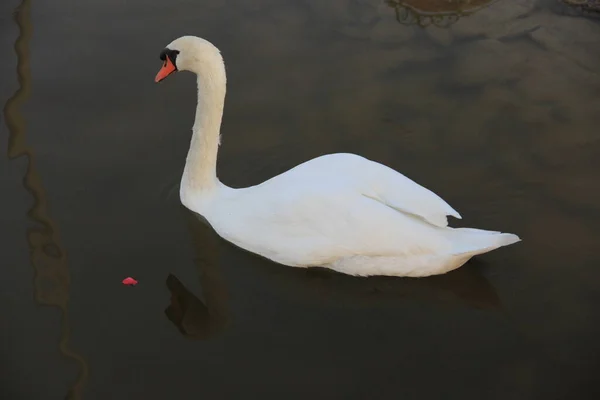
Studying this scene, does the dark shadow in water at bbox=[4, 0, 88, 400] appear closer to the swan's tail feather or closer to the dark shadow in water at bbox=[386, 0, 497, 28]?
the swan's tail feather

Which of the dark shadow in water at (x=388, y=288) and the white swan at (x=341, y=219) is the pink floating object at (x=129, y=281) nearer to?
the white swan at (x=341, y=219)

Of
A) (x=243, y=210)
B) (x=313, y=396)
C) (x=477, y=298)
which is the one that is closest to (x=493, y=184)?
(x=477, y=298)

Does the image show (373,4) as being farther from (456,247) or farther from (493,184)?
(456,247)

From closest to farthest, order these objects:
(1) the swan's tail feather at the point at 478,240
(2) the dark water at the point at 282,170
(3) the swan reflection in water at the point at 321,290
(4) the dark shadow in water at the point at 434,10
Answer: (2) the dark water at the point at 282,170
(1) the swan's tail feather at the point at 478,240
(3) the swan reflection in water at the point at 321,290
(4) the dark shadow in water at the point at 434,10

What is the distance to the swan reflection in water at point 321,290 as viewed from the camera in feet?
15.2

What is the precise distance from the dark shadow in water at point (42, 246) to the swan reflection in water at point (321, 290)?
634 mm

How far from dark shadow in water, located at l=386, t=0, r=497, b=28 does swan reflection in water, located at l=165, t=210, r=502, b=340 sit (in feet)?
10.7

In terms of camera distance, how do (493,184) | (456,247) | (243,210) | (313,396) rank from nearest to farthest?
(313,396), (456,247), (243,210), (493,184)

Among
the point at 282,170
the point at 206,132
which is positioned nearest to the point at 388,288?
the point at 282,170

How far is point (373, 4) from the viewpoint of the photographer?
7570mm

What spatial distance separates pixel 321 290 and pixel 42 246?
1861 millimetres

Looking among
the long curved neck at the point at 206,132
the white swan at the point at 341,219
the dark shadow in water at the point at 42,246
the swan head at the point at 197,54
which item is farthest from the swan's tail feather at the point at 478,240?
the dark shadow in water at the point at 42,246

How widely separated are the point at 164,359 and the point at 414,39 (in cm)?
418

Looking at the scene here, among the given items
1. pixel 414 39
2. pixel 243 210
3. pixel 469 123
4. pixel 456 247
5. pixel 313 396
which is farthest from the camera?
pixel 414 39
